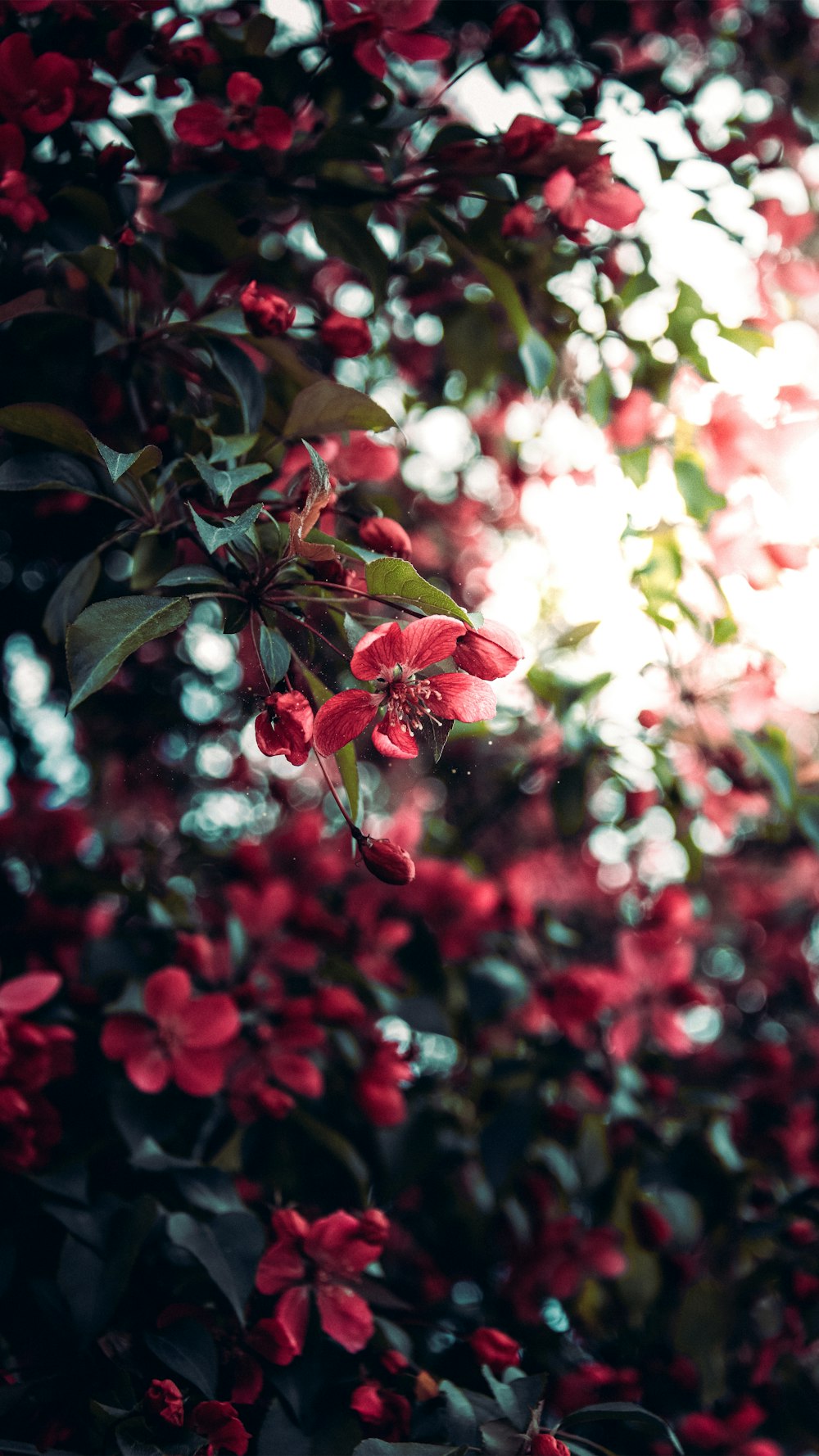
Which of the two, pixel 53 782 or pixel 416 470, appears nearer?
pixel 53 782

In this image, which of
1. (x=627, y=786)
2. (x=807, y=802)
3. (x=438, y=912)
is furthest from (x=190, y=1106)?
(x=807, y=802)

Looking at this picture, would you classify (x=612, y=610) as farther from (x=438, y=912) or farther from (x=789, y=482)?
(x=438, y=912)

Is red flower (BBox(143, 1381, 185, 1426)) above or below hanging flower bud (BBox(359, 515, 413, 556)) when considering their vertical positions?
below

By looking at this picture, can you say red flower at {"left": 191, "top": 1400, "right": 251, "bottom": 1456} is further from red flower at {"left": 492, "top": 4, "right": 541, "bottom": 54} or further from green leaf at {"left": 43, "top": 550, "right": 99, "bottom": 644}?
red flower at {"left": 492, "top": 4, "right": 541, "bottom": 54}

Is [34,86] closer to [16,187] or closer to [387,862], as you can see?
[16,187]

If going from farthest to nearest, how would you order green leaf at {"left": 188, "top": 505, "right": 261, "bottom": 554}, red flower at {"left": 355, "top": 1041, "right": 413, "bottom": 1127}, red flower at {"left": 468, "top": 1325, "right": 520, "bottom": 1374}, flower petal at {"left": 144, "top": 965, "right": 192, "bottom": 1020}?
red flower at {"left": 355, "top": 1041, "right": 413, "bottom": 1127} < flower petal at {"left": 144, "top": 965, "right": 192, "bottom": 1020} < red flower at {"left": 468, "top": 1325, "right": 520, "bottom": 1374} < green leaf at {"left": 188, "top": 505, "right": 261, "bottom": 554}

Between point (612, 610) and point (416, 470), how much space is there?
2.43 feet

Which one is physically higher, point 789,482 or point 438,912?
point 789,482

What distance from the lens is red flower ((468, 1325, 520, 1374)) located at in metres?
0.85

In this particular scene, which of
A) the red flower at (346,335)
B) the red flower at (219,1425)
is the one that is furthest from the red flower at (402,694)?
the red flower at (219,1425)

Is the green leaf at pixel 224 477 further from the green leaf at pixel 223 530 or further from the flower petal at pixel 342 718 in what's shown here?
the flower petal at pixel 342 718

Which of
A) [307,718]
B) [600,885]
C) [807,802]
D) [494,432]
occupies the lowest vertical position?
[600,885]

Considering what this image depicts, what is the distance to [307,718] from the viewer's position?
0.60 meters

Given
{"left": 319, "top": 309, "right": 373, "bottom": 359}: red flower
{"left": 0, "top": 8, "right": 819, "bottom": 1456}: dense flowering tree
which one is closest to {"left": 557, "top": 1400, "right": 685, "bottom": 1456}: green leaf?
{"left": 0, "top": 8, "right": 819, "bottom": 1456}: dense flowering tree
